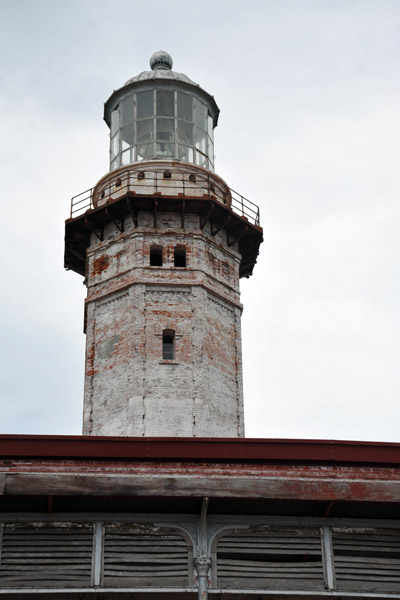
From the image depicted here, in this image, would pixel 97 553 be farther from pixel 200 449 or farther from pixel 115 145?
pixel 115 145

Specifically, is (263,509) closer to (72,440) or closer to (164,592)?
(164,592)

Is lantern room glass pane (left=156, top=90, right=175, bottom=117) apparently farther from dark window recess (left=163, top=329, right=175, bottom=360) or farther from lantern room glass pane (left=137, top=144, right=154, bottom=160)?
dark window recess (left=163, top=329, right=175, bottom=360)

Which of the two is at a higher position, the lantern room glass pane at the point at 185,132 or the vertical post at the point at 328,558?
the lantern room glass pane at the point at 185,132

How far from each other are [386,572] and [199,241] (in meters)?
18.3

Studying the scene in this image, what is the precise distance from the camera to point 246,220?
34188 mm

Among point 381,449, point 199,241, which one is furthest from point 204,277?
point 381,449

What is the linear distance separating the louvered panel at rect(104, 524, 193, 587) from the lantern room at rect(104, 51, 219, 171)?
2129 centimetres

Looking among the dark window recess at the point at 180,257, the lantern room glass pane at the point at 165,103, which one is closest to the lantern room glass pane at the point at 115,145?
the lantern room glass pane at the point at 165,103

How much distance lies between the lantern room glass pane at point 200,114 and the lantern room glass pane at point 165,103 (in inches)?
37.6

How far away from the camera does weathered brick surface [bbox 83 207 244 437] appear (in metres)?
29.2

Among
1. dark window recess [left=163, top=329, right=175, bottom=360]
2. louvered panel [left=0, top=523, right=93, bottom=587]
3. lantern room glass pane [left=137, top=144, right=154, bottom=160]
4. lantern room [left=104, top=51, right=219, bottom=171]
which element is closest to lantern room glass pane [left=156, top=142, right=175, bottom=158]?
lantern room [left=104, top=51, right=219, bottom=171]

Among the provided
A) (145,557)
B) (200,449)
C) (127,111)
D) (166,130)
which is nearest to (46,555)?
(145,557)

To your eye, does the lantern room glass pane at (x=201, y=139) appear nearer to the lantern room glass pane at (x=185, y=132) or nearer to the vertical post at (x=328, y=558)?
the lantern room glass pane at (x=185, y=132)

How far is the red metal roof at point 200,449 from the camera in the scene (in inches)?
616
